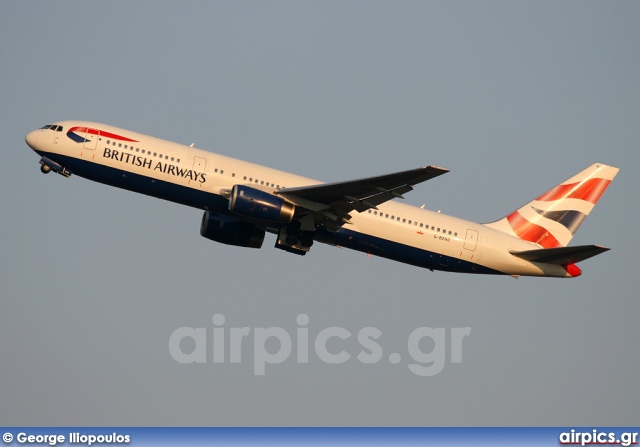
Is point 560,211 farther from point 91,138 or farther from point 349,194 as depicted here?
point 91,138

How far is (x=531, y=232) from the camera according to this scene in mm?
59750

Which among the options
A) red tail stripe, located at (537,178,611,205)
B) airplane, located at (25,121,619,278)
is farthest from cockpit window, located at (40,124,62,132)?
red tail stripe, located at (537,178,611,205)

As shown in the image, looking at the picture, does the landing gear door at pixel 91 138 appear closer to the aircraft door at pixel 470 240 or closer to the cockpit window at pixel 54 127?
the cockpit window at pixel 54 127

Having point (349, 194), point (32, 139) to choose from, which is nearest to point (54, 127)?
point (32, 139)

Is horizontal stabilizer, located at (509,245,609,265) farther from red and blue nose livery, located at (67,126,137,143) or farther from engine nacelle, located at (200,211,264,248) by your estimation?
red and blue nose livery, located at (67,126,137,143)

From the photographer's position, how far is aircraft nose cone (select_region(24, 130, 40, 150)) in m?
53.2

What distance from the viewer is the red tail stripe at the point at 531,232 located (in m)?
59.6

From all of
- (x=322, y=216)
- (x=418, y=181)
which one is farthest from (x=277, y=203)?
(x=418, y=181)

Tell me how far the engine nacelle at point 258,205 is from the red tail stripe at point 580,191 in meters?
17.0

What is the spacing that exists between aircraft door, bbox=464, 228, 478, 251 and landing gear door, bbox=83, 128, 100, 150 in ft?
63.4

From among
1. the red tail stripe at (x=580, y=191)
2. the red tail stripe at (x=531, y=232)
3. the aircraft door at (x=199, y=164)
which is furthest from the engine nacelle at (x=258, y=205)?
the red tail stripe at (x=580, y=191)

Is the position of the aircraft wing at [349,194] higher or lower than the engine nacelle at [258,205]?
higher

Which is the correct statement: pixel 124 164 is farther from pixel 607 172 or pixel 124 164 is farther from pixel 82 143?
pixel 607 172

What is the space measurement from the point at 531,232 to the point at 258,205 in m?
16.9
